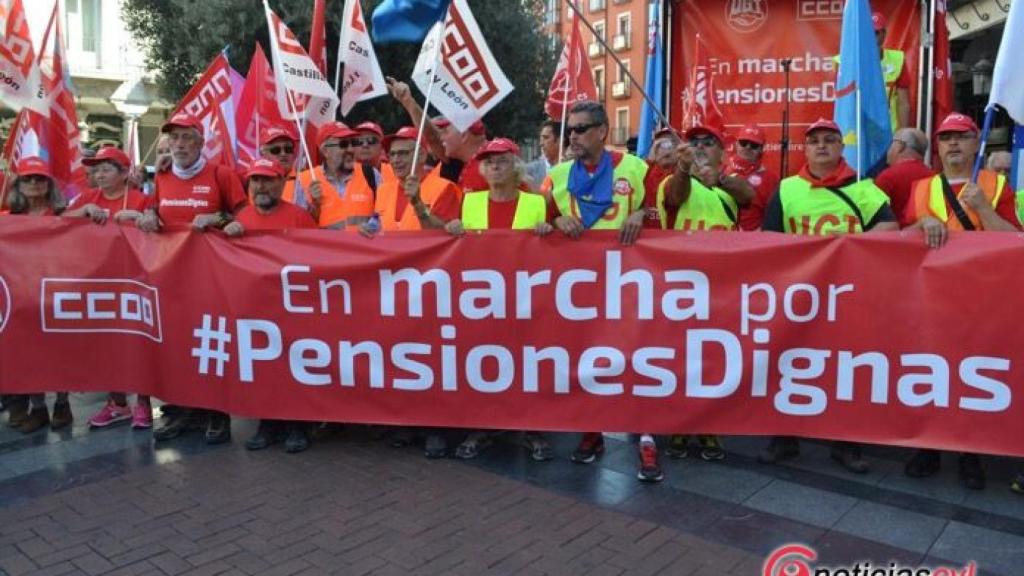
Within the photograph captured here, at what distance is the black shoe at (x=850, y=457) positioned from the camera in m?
4.63

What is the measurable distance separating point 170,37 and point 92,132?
11.8 metres

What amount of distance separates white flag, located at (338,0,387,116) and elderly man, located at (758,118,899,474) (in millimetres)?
3248

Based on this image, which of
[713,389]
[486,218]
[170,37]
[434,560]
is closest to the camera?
[434,560]

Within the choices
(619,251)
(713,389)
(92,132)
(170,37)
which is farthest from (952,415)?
(92,132)

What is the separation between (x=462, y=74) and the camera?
499 cm

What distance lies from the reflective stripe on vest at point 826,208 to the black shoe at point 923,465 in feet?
4.24

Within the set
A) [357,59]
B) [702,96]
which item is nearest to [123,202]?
[357,59]

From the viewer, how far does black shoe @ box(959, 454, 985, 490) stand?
4.38m

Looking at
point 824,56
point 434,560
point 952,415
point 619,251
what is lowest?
point 434,560

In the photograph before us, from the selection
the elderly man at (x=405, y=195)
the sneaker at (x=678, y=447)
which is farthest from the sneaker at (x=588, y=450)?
the elderly man at (x=405, y=195)

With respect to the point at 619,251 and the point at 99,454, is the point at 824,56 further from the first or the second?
the point at 99,454

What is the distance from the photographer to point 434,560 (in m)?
3.59

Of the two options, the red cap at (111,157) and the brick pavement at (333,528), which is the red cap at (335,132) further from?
the brick pavement at (333,528)

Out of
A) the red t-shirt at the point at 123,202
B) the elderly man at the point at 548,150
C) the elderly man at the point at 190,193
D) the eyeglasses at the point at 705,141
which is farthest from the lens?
the elderly man at the point at 548,150
